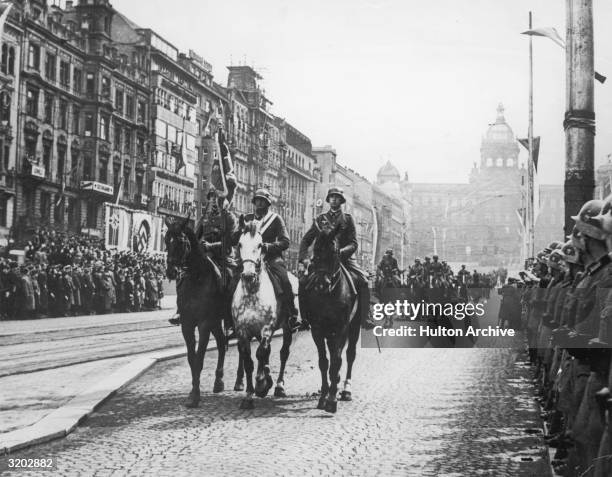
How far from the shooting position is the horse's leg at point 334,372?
931cm

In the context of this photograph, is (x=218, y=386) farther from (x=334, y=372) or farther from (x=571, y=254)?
(x=571, y=254)

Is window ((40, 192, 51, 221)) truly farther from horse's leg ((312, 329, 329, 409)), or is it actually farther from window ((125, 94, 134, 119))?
horse's leg ((312, 329, 329, 409))

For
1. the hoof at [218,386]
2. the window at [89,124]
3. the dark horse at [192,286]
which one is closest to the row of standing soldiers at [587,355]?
the dark horse at [192,286]

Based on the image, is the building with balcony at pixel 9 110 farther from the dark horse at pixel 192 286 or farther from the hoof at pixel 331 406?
the hoof at pixel 331 406

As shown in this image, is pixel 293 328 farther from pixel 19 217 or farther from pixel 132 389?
pixel 19 217

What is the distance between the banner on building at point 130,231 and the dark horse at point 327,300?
3256 centimetres

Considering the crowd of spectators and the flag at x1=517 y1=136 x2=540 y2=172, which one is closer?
the flag at x1=517 y1=136 x2=540 y2=172

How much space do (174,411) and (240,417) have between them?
0.80m

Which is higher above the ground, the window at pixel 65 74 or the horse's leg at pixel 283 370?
the window at pixel 65 74

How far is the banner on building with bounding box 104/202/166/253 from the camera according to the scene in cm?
4306

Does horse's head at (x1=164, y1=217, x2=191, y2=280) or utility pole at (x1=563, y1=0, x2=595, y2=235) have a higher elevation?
utility pole at (x1=563, y1=0, x2=595, y2=235)

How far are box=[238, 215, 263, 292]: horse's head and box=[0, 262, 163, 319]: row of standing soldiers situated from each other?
17128 millimetres

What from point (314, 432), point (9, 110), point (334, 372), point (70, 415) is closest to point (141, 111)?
point (9, 110)

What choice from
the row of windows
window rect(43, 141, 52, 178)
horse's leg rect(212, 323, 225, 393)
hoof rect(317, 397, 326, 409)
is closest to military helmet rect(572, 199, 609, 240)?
hoof rect(317, 397, 326, 409)
